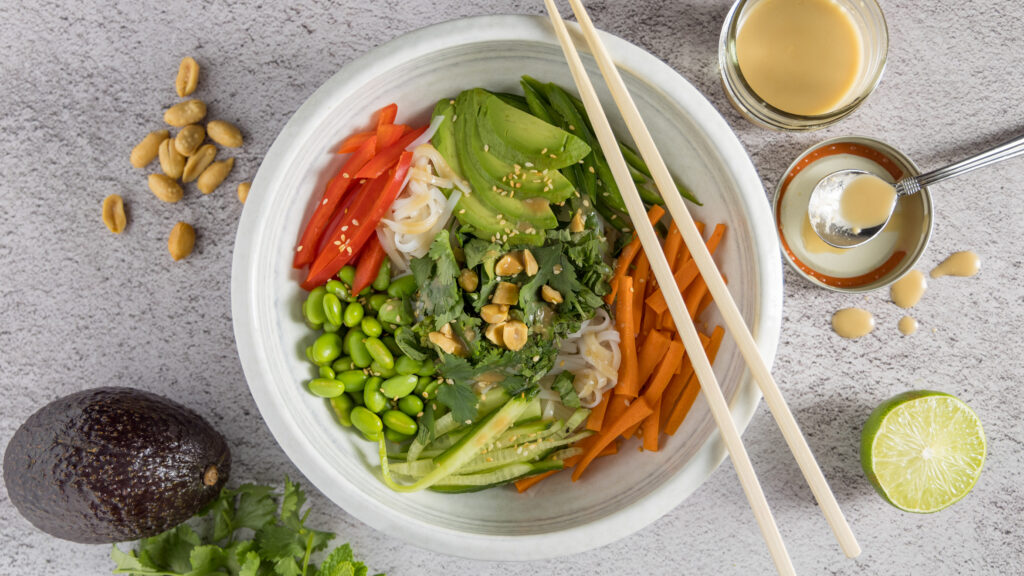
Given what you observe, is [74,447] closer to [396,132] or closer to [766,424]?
[396,132]

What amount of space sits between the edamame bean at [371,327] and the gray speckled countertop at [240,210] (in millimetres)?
553

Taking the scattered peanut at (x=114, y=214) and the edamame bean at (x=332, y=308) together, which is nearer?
the edamame bean at (x=332, y=308)

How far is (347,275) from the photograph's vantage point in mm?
1988

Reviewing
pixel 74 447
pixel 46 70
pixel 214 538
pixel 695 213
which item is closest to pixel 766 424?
pixel 695 213

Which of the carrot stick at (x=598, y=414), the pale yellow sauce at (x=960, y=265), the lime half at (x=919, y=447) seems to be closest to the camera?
the carrot stick at (x=598, y=414)

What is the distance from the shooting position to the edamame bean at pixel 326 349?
193cm

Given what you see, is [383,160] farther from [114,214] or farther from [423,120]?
[114,214]

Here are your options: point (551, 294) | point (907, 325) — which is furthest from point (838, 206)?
point (551, 294)

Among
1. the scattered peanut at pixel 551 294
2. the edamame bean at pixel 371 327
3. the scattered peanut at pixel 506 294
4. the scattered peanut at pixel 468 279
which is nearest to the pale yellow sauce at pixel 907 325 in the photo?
the scattered peanut at pixel 551 294

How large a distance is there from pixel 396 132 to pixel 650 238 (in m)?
0.78

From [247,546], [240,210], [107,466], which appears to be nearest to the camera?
[107,466]

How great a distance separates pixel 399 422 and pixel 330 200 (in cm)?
67

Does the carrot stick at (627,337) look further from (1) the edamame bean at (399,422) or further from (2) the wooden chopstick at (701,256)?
(1) the edamame bean at (399,422)

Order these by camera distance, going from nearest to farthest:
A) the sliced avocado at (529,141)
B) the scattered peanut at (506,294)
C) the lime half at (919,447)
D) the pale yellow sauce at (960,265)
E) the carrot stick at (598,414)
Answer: the sliced avocado at (529,141) → the scattered peanut at (506,294) → the carrot stick at (598,414) → the lime half at (919,447) → the pale yellow sauce at (960,265)
